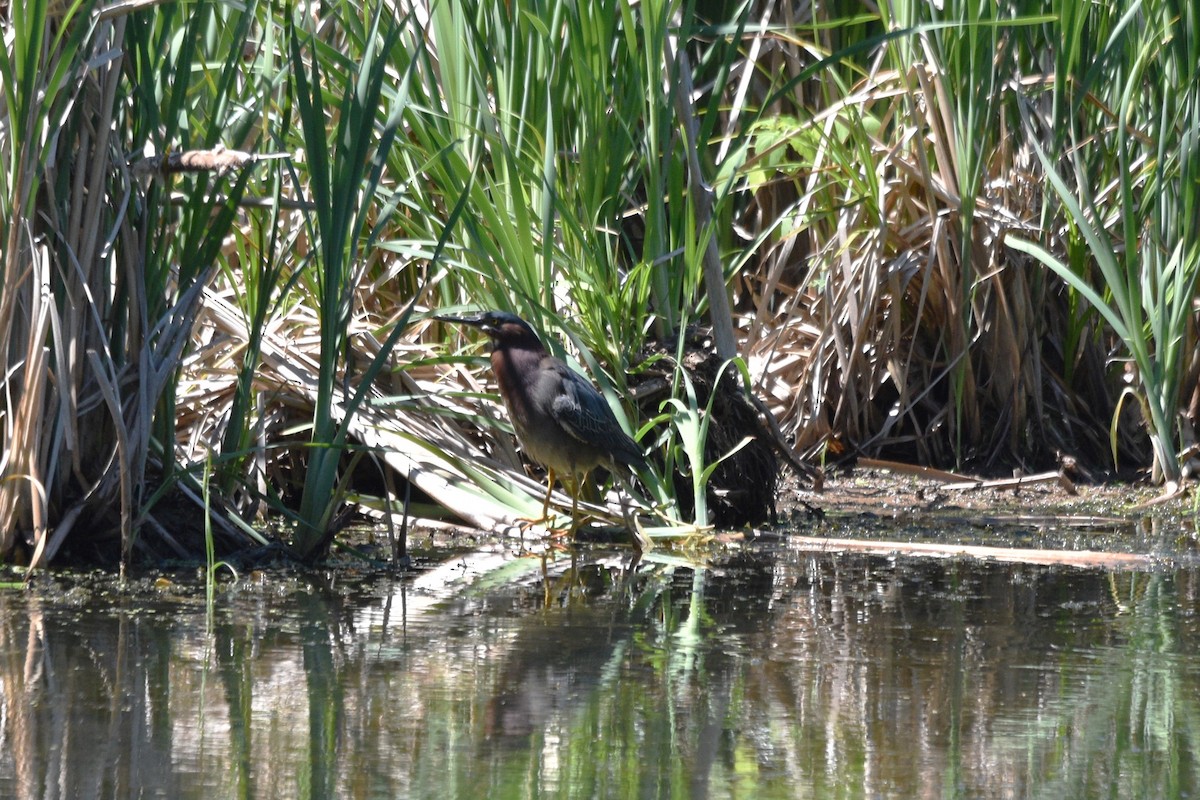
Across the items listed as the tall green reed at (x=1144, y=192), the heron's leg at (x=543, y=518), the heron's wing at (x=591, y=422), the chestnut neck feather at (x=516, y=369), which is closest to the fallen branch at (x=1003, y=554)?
the heron's wing at (x=591, y=422)

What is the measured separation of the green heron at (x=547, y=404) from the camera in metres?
4.76

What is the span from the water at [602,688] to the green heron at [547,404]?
78cm

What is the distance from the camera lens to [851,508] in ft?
17.9

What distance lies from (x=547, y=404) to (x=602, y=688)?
2.09 meters

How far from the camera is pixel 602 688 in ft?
9.27

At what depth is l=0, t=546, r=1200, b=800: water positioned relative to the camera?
2285 millimetres

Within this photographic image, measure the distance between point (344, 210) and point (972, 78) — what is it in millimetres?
2653

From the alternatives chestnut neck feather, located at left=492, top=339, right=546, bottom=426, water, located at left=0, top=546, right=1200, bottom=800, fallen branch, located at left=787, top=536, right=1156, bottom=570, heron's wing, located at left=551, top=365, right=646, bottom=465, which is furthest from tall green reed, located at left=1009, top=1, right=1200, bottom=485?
chestnut neck feather, located at left=492, top=339, right=546, bottom=426

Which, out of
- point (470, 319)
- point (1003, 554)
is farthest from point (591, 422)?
point (1003, 554)

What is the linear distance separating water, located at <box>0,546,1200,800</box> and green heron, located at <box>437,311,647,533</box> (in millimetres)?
776

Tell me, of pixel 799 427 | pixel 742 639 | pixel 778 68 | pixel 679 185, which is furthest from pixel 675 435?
pixel 778 68

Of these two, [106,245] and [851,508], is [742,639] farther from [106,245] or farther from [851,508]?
[851,508]

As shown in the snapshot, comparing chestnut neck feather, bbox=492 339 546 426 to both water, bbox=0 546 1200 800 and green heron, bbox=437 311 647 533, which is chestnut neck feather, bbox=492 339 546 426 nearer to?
green heron, bbox=437 311 647 533

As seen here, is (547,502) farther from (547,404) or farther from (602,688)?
(602,688)
